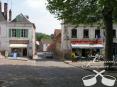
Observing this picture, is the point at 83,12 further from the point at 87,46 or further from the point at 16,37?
the point at 16,37

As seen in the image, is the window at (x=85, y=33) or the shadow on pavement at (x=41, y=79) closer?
the shadow on pavement at (x=41, y=79)

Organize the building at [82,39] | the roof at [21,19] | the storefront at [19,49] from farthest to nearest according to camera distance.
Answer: the roof at [21,19], the storefront at [19,49], the building at [82,39]

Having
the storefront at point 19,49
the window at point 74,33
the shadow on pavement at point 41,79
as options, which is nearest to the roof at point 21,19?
the storefront at point 19,49

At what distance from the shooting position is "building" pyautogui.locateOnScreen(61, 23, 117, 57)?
77.6 meters

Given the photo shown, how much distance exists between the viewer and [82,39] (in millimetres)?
78750

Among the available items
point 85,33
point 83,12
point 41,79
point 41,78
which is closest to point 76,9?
point 83,12

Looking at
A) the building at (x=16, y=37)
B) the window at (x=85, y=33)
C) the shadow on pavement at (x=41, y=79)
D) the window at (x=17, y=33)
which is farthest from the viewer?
the window at (x=17, y=33)

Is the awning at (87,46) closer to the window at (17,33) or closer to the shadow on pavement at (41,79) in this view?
the window at (17,33)

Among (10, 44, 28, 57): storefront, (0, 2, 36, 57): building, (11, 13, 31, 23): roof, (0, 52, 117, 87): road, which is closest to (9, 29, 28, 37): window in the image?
(0, 2, 36, 57): building

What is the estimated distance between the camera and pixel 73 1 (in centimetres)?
3619

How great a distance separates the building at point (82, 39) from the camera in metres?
77.6

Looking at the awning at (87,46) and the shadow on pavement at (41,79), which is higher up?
the awning at (87,46)

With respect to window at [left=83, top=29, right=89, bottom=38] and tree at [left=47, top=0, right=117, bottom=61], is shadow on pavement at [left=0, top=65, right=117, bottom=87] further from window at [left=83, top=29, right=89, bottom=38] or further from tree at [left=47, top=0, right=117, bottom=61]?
window at [left=83, top=29, right=89, bottom=38]

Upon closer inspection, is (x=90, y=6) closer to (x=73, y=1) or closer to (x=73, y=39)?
(x=73, y=1)
